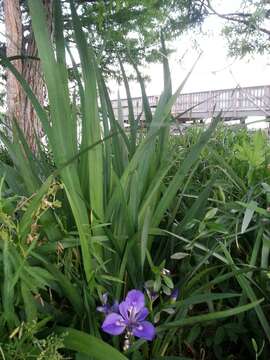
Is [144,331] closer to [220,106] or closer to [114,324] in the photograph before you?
[114,324]

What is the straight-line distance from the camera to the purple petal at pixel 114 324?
0.46 meters

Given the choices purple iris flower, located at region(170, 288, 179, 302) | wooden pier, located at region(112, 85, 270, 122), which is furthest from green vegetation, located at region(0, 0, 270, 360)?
wooden pier, located at region(112, 85, 270, 122)

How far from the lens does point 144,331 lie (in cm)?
47

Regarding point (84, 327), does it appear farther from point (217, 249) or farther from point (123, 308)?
point (217, 249)

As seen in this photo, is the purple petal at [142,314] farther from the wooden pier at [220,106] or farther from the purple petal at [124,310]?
the wooden pier at [220,106]

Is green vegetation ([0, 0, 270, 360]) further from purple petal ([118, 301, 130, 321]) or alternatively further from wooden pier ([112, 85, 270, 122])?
wooden pier ([112, 85, 270, 122])

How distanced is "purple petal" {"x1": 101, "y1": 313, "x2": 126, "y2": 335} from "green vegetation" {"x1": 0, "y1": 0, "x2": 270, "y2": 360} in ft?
0.08

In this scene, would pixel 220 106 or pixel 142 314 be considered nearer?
pixel 142 314

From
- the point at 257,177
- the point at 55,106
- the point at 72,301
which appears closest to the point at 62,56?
the point at 55,106

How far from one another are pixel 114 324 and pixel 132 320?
0.02 meters

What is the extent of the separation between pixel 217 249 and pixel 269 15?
8013mm

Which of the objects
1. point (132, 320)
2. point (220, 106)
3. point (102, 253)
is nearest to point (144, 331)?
point (132, 320)

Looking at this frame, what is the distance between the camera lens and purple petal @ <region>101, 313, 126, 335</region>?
0.46m

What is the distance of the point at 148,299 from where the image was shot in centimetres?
53
